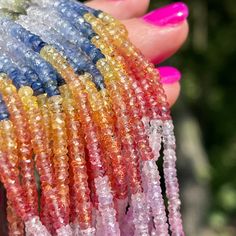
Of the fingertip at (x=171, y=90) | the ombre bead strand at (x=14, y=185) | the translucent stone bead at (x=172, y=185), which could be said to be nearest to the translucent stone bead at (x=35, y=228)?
the ombre bead strand at (x=14, y=185)

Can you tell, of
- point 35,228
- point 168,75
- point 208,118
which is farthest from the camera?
point 208,118

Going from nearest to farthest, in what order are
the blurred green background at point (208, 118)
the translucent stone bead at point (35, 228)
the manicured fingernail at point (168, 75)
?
the translucent stone bead at point (35, 228) → the manicured fingernail at point (168, 75) → the blurred green background at point (208, 118)

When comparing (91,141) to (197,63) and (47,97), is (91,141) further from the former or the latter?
(197,63)

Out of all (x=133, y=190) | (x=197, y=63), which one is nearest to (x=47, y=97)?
(x=133, y=190)

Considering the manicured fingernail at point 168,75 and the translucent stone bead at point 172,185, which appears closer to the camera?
the translucent stone bead at point 172,185

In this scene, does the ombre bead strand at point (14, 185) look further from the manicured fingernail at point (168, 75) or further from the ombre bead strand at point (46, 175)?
the manicured fingernail at point (168, 75)

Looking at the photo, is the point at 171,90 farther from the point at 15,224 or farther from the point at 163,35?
the point at 15,224

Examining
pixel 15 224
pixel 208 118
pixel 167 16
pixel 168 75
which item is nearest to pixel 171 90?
pixel 168 75
